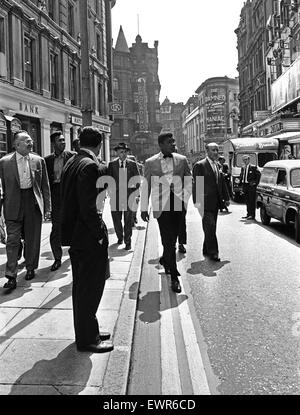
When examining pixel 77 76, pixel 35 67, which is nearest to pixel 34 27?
pixel 35 67

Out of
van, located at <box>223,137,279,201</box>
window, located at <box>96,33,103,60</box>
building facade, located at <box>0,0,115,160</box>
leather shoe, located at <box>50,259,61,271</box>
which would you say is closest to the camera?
leather shoe, located at <box>50,259,61,271</box>

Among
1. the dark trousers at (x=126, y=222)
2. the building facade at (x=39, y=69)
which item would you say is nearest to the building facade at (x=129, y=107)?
the building facade at (x=39, y=69)

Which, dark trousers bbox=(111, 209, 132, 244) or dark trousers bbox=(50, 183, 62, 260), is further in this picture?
dark trousers bbox=(111, 209, 132, 244)

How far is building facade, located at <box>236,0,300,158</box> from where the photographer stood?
29.3 meters

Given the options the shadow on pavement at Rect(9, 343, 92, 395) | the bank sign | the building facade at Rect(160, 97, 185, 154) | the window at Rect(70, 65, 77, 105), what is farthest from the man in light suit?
the building facade at Rect(160, 97, 185, 154)

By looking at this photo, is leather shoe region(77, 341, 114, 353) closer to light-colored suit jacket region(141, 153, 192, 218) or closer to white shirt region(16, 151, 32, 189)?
light-colored suit jacket region(141, 153, 192, 218)

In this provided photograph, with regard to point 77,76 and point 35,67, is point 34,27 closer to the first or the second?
point 35,67

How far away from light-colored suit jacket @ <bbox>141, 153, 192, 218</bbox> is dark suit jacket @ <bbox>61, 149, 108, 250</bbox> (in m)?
2.08

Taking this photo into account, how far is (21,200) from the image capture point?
5.53m

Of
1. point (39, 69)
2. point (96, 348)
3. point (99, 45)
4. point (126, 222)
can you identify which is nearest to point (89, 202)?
point (96, 348)

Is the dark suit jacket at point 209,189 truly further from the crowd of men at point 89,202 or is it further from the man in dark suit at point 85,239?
the man in dark suit at point 85,239

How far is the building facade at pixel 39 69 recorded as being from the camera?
16.7 metres

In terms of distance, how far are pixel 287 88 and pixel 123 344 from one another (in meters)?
31.7

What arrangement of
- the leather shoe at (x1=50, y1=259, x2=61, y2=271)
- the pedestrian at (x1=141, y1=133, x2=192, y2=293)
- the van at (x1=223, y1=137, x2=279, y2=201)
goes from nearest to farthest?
the pedestrian at (x1=141, y1=133, x2=192, y2=293), the leather shoe at (x1=50, y1=259, x2=61, y2=271), the van at (x1=223, y1=137, x2=279, y2=201)
